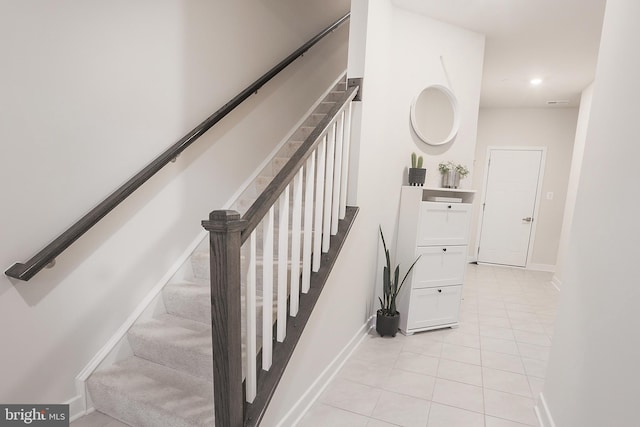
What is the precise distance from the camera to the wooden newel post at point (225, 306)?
1.12 m

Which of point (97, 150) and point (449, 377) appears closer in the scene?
point (97, 150)

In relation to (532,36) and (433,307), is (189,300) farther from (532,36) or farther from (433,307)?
(532,36)

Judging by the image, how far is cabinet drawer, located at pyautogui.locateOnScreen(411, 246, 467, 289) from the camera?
2.87 m

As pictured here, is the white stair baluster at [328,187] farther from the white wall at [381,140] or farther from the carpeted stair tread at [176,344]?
the carpeted stair tread at [176,344]

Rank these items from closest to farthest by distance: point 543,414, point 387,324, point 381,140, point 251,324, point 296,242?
point 251,324 → point 296,242 → point 543,414 → point 381,140 → point 387,324

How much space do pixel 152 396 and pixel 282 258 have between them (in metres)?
0.95

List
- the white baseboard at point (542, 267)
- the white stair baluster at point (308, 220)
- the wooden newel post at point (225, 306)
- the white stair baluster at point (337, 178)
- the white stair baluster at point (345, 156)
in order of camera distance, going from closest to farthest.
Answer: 1. the wooden newel post at point (225, 306)
2. the white stair baluster at point (308, 220)
3. the white stair baluster at point (337, 178)
4. the white stair baluster at point (345, 156)
5. the white baseboard at point (542, 267)

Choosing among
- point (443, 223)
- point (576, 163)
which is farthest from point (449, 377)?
point (576, 163)

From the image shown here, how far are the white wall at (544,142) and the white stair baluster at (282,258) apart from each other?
524 centimetres

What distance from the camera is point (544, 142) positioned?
538cm

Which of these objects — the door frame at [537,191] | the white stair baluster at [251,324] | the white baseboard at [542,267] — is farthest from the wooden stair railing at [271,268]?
the white baseboard at [542,267]

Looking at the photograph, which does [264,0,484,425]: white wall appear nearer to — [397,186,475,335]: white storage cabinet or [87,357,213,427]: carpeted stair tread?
[397,186,475,335]: white storage cabinet

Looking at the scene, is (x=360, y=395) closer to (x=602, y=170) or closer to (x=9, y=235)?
(x=602, y=170)

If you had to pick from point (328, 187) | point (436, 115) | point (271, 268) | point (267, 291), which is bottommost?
point (267, 291)
